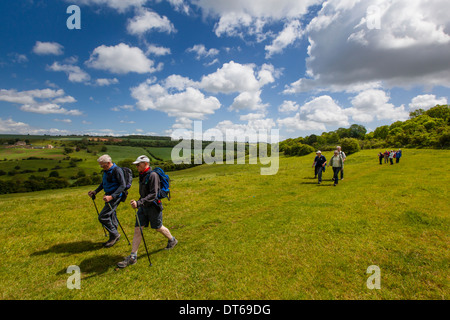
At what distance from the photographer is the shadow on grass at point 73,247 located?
7.83 metres

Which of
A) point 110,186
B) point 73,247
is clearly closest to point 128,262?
point 110,186

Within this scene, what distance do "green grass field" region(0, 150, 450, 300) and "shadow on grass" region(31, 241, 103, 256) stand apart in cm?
4

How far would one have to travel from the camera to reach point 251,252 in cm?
693

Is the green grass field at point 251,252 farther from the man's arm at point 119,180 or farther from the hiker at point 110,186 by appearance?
the man's arm at point 119,180

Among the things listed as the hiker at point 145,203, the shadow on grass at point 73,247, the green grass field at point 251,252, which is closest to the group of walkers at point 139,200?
the hiker at point 145,203

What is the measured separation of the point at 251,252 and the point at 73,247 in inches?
294

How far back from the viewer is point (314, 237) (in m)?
7.83

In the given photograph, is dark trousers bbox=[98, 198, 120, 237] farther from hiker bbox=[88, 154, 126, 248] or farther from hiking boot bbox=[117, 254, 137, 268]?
hiking boot bbox=[117, 254, 137, 268]

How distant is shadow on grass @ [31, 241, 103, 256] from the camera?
25.7 ft

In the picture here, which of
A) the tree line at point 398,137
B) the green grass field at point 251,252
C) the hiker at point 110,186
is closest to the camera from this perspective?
the green grass field at point 251,252

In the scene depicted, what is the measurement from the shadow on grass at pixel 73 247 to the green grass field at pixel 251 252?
43mm

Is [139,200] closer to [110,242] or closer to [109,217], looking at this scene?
[109,217]

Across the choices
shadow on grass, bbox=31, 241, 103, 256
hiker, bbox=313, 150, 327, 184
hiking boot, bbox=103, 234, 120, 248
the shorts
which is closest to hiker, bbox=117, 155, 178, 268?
the shorts
